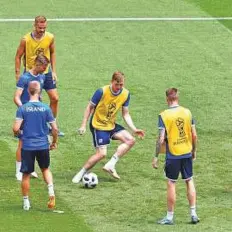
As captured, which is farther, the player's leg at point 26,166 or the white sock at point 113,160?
the white sock at point 113,160

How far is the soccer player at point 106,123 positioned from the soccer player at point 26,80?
3.13 ft

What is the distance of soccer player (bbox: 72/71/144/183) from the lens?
63.3 feet

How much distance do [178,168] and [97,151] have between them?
241cm

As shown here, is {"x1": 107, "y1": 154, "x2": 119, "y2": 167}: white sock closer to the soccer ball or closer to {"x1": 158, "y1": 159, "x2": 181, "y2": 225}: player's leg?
the soccer ball

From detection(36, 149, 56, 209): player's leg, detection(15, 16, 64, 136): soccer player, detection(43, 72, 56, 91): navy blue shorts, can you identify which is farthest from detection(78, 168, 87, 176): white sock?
detection(43, 72, 56, 91): navy blue shorts

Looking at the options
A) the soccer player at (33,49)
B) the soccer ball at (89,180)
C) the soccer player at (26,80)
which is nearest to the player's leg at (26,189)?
the soccer player at (26,80)

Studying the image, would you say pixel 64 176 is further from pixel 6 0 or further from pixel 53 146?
pixel 6 0

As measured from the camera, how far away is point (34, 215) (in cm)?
1742

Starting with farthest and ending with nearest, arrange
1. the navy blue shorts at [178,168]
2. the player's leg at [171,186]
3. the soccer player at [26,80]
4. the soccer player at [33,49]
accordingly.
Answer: the soccer player at [33,49], the soccer player at [26,80], the navy blue shorts at [178,168], the player's leg at [171,186]

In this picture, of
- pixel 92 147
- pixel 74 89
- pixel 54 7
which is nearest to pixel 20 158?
pixel 92 147

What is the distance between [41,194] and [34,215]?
1196 mm

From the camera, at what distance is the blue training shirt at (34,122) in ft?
57.0

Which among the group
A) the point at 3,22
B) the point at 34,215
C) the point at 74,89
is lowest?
the point at 34,215

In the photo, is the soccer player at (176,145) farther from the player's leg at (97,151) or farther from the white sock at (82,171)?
the white sock at (82,171)
